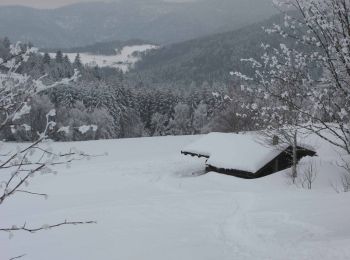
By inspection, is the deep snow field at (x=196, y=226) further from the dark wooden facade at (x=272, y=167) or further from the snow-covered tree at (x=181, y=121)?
the snow-covered tree at (x=181, y=121)

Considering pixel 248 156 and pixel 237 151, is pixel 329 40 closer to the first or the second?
pixel 248 156

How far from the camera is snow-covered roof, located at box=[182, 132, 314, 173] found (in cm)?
2258

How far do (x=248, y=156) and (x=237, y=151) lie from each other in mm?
1221

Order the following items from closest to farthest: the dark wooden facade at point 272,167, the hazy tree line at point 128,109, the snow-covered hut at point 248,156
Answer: the snow-covered hut at point 248,156 → the dark wooden facade at point 272,167 → the hazy tree line at point 128,109

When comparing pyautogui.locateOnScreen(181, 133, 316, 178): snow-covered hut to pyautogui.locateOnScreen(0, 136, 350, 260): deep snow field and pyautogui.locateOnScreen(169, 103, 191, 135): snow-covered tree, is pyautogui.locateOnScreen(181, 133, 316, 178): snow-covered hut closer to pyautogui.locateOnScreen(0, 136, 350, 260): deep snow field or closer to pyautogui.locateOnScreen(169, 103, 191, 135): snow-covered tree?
pyautogui.locateOnScreen(0, 136, 350, 260): deep snow field

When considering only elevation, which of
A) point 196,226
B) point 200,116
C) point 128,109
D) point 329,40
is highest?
point 329,40

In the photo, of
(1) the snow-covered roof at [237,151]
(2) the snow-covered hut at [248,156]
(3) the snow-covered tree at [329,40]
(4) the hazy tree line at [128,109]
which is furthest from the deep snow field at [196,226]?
(4) the hazy tree line at [128,109]

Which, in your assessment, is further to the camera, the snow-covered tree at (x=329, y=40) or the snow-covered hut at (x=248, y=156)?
the snow-covered hut at (x=248, y=156)

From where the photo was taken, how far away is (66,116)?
74.9 meters

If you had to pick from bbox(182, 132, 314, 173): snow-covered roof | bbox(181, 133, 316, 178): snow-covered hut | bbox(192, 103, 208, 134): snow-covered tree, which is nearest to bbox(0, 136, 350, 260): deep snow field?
bbox(181, 133, 316, 178): snow-covered hut

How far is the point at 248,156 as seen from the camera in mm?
23344

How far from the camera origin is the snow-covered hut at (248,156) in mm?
22500

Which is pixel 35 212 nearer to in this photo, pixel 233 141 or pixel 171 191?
pixel 171 191

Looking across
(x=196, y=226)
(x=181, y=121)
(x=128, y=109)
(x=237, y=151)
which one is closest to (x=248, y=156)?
(x=237, y=151)
